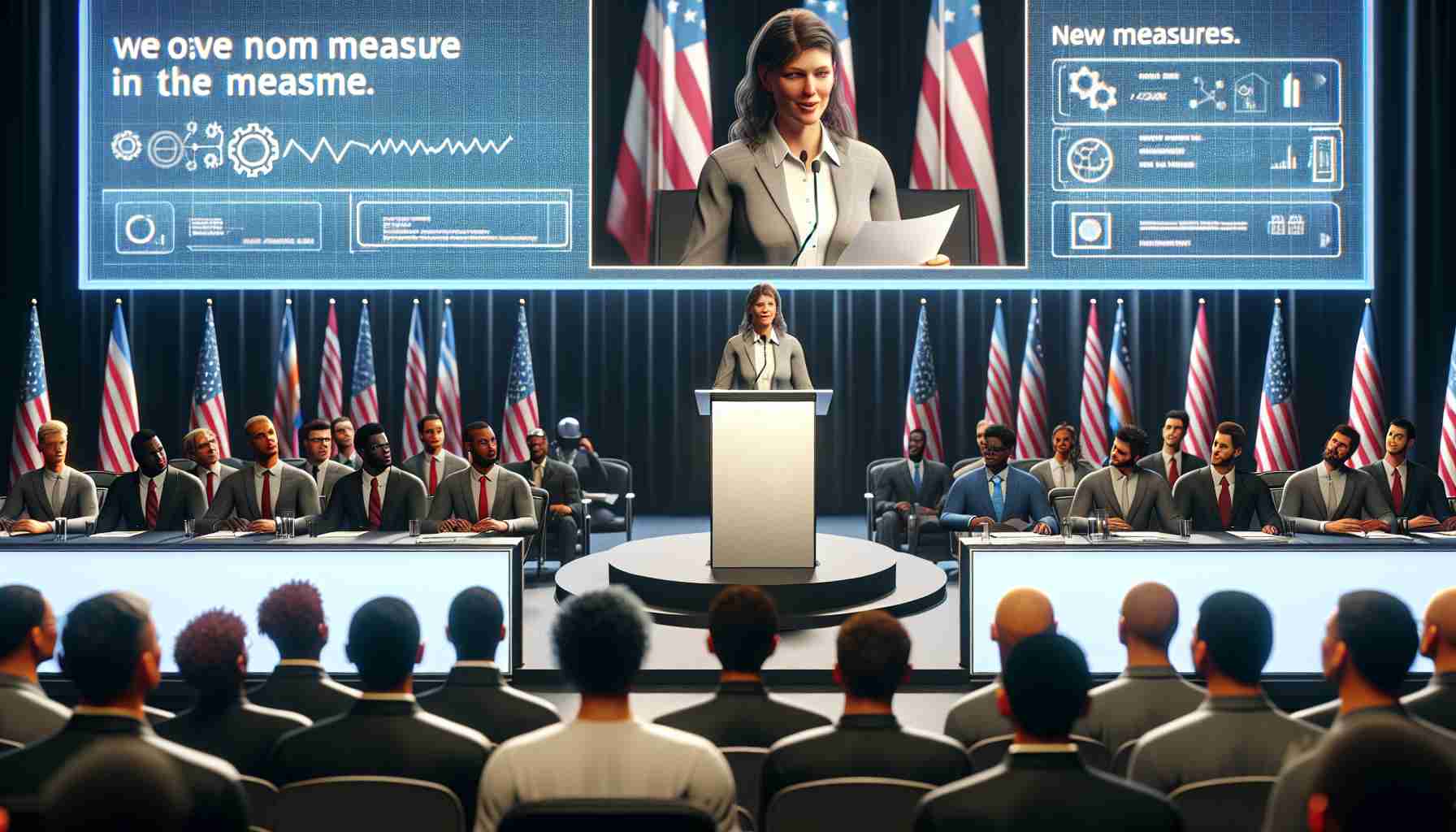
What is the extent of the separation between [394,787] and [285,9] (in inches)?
306

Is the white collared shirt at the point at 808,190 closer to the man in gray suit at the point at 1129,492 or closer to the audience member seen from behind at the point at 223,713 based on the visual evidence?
the man in gray suit at the point at 1129,492

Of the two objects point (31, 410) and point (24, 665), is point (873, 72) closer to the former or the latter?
point (31, 410)

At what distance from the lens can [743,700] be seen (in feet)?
9.71

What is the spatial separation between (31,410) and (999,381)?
8.19 m

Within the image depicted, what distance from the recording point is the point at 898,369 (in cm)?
1291

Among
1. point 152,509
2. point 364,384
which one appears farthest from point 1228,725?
point 364,384

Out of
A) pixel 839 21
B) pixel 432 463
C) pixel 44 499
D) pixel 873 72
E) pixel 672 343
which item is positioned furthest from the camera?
pixel 672 343

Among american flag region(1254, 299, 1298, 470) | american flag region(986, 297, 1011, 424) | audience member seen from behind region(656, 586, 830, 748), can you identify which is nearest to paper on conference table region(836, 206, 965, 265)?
audience member seen from behind region(656, 586, 830, 748)

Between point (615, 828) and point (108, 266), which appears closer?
point (615, 828)

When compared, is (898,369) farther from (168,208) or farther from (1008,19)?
(168,208)

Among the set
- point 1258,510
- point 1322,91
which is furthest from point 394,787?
point 1322,91

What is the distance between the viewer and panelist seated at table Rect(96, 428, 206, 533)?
689cm

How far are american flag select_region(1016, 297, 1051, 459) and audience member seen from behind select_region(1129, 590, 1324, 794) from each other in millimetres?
7727

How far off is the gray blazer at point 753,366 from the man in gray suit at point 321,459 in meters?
2.82
